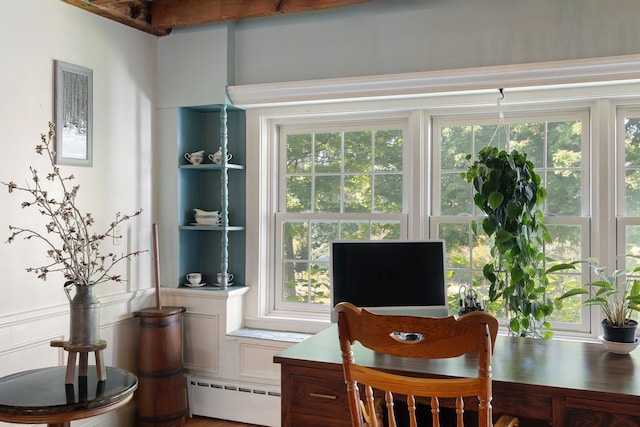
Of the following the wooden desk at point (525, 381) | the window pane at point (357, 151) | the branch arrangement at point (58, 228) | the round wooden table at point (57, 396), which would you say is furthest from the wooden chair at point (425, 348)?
the window pane at point (357, 151)

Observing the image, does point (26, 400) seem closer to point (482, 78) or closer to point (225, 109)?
point (225, 109)

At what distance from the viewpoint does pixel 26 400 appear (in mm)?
2062

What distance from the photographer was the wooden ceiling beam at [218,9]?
3.46 metres

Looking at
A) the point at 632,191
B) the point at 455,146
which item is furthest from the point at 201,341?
the point at 632,191

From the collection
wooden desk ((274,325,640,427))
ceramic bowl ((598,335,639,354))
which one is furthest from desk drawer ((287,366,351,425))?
ceramic bowl ((598,335,639,354))

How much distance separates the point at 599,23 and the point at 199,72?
8.10 ft

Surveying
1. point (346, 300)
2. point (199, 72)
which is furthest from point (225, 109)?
point (346, 300)

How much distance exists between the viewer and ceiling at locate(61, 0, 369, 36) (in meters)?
3.43

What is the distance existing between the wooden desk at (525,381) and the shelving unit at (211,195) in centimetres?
163

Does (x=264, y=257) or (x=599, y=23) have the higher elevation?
(x=599, y=23)

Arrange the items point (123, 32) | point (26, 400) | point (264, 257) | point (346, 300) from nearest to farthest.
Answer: point (26, 400) → point (346, 300) → point (123, 32) → point (264, 257)

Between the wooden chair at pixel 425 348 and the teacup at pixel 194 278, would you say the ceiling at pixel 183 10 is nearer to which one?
the teacup at pixel 194 278

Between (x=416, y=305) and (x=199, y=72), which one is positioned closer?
(x=416, y=305)

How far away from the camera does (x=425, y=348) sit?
1718 millimetres
